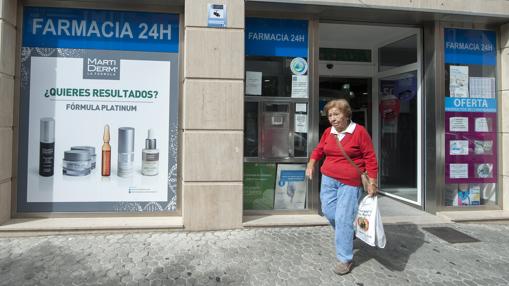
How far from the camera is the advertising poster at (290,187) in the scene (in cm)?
523

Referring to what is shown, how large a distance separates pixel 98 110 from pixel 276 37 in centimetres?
273

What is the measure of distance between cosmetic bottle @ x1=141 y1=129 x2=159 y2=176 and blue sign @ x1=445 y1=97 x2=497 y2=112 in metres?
4.56

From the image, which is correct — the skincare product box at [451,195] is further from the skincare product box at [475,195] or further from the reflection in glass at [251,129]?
the reflection in glass at [251,129]

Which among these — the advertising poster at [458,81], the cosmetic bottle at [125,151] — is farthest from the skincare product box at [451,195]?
the cosmetic bottle at [125,151]

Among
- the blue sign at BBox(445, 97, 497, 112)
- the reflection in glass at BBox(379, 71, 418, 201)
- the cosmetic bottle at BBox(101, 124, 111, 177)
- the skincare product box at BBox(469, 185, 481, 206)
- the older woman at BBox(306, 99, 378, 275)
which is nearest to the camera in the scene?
the older woman at BBox(306, 99, 378, 275)

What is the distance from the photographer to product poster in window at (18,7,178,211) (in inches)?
186

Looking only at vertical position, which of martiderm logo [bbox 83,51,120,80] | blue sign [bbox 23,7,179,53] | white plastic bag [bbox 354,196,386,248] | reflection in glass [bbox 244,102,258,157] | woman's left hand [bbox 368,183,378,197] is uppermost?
blue sign [bbox 23,7,179,53]

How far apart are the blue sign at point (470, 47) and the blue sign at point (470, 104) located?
60 cm

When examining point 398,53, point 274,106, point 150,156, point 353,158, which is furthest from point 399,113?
point 150,156

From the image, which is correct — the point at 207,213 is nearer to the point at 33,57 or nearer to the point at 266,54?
the point at 266,54

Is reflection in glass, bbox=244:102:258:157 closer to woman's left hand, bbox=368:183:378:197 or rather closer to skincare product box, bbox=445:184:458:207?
woman's left hand, bbox=368:183:378:197

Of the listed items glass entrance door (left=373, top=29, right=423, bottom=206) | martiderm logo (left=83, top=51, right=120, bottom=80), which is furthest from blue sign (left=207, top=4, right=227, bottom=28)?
glass entrance door (left=373, top=29, right=423, bottom=206)

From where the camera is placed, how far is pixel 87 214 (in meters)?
4.80

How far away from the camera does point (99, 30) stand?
484cm
